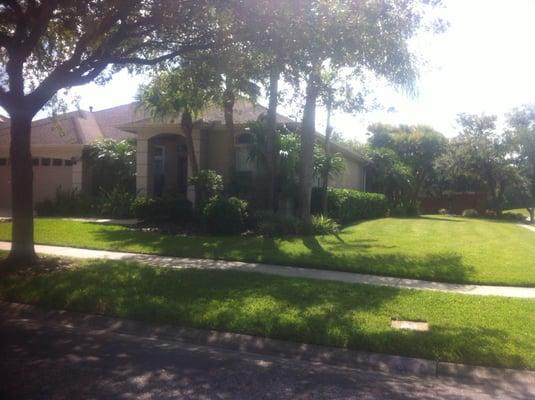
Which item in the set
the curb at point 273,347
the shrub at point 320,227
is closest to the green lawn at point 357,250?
the shrub at point 320,227

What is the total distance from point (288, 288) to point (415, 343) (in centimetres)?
306

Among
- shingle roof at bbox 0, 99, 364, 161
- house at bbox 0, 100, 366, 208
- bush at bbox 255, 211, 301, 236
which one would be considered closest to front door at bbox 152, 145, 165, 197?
house at bbox 0, 100, 366, 208

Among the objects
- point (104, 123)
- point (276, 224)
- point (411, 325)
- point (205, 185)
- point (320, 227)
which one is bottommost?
point (411, 325)

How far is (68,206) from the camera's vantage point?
22.2 m

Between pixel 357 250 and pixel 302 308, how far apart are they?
5.91m

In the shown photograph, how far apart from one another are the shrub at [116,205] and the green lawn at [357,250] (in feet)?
10.1

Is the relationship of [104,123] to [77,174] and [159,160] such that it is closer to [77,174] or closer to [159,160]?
[77,174]

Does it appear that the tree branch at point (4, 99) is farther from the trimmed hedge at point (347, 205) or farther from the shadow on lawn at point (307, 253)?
the trimmed hedge at point (347, 205)

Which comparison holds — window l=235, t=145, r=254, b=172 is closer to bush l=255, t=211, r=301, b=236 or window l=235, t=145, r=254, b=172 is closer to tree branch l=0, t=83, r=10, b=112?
bush l=255, t=211, r=301, b=236

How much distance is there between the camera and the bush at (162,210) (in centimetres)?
1778

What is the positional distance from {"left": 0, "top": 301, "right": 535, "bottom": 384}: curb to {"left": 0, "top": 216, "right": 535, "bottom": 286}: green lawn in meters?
4.58

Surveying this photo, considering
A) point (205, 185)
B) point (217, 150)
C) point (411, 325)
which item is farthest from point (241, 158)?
point (411, 325)

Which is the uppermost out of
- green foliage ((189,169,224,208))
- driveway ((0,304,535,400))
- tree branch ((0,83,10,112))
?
tree branch ((0,83,10,112))

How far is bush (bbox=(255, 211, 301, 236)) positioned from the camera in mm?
16094
